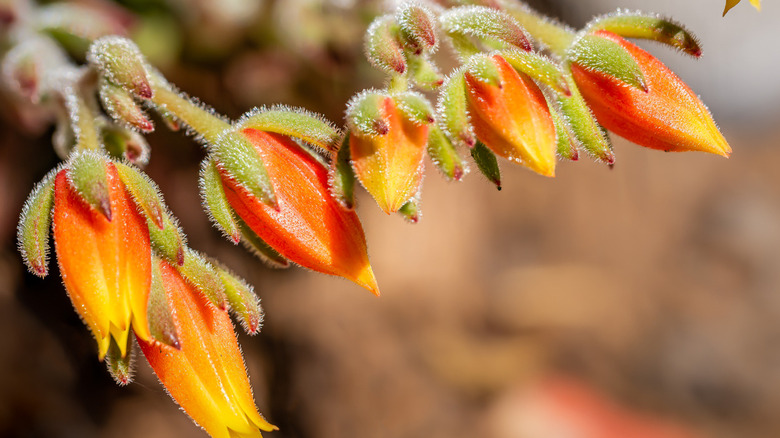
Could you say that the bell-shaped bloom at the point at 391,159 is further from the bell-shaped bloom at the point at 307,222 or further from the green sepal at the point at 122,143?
the green sepal at the point at 122,143

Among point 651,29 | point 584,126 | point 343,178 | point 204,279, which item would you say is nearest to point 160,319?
point 204,279

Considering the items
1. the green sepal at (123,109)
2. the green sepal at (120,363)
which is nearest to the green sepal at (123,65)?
the green sepal at (123,109)

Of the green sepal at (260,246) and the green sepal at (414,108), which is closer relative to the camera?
the green sepal at (414,108)

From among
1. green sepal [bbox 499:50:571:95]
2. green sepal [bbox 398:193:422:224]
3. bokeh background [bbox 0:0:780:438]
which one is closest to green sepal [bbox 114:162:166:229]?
green sepal [bbox 398:193:422:224]

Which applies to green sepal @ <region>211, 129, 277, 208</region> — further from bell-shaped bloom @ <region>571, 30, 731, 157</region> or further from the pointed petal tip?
bell-shaped bloom @ <region>571, 30, 731, 157</region>

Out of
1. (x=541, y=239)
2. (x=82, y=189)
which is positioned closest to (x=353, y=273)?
(x=82, y=189)

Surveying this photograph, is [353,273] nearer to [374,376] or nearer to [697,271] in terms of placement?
[374,376]
